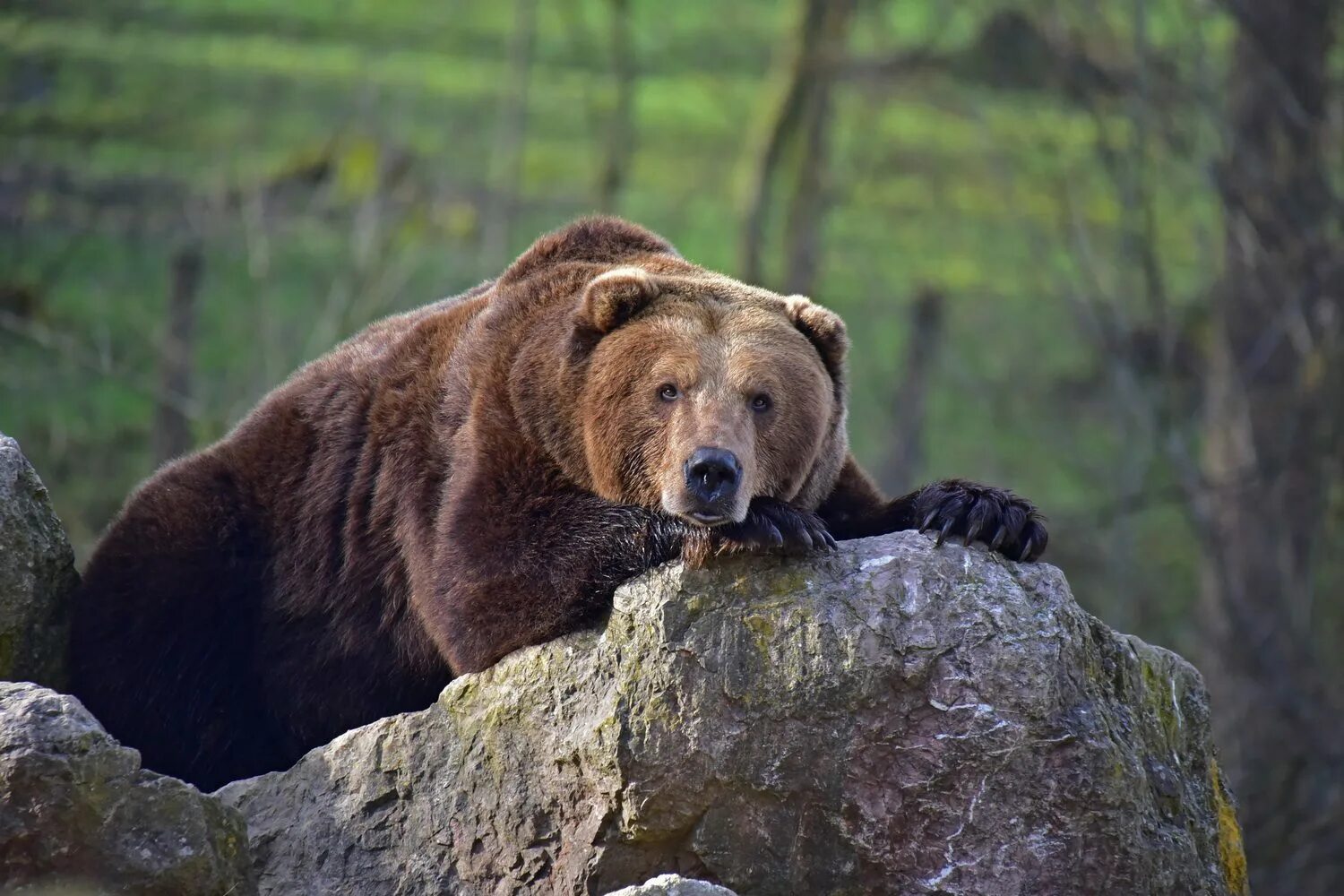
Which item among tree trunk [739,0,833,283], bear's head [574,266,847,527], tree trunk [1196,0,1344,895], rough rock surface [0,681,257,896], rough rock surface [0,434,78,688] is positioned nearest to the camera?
rough rock surface [0,681,257,896]

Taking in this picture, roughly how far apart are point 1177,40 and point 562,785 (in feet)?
27.0

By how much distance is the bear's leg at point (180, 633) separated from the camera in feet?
20.2

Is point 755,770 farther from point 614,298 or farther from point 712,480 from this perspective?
point 614,298

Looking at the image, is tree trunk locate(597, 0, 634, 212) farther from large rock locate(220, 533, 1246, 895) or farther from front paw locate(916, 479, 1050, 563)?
large rock locate(220, 533, 1246, 895)

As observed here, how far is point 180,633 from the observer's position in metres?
6.25

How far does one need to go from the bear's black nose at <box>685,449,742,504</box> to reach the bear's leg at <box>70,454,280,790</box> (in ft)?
7.40

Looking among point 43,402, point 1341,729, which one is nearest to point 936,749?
point 1341,729

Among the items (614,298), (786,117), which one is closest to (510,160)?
(786,117)

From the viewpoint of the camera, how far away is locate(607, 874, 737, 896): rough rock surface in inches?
163

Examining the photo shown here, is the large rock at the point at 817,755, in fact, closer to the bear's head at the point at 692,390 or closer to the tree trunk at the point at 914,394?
the bear's head at the point at 692,390

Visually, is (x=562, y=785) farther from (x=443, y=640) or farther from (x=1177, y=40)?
(x=1177, y=40)

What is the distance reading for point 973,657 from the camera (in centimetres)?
480

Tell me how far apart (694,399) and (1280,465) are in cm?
676

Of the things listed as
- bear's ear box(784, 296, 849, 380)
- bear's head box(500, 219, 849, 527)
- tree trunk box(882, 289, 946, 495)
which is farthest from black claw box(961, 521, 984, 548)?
tree trunk box(882, 289, 946, 495)
